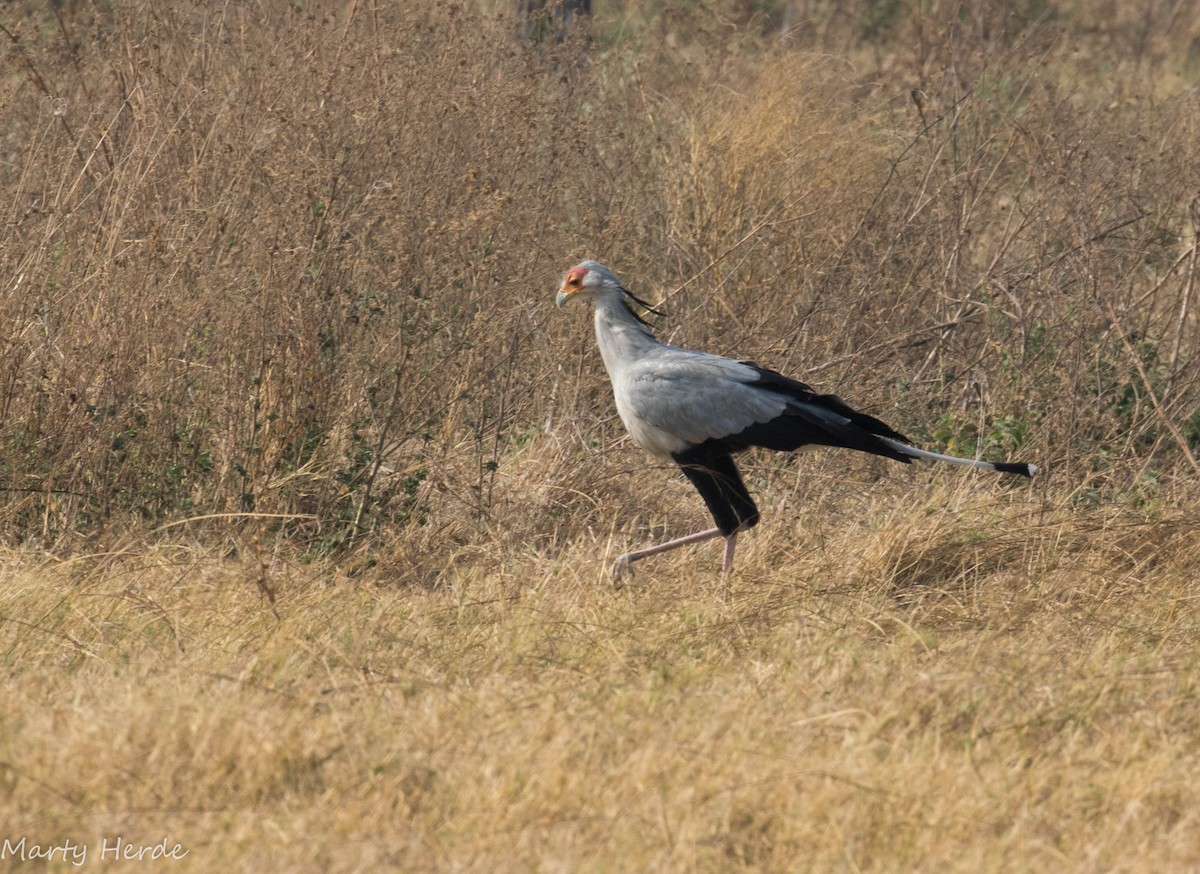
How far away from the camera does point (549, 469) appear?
20.1ft

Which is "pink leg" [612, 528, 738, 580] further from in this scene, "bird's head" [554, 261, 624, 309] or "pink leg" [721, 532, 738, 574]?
"bird's head" [554, 261, 624, 309]

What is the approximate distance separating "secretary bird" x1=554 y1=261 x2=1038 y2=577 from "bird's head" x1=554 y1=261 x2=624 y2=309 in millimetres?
305

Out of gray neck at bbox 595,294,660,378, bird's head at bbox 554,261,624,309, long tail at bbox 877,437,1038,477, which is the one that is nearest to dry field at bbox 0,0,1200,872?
long tail at bbox 877,437,1038,477

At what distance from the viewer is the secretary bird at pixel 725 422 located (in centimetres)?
537

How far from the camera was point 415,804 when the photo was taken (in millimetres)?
3516

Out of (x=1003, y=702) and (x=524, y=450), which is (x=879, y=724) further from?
(x=524, y=450)

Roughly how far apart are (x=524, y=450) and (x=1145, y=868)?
3.49 metres

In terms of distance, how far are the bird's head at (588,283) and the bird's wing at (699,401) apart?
0.41m

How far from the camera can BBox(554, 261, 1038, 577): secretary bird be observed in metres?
5.37

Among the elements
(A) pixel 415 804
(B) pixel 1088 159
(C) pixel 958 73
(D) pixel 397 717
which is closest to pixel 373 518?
(D) pixel 397 717
